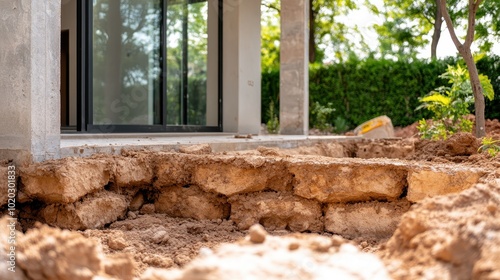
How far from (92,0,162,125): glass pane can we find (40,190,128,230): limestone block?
14.0 ft

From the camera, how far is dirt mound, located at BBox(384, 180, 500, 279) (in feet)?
5.88

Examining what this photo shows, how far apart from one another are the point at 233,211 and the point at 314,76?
481 inches

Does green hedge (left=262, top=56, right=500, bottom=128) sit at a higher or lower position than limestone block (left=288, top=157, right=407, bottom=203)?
higher

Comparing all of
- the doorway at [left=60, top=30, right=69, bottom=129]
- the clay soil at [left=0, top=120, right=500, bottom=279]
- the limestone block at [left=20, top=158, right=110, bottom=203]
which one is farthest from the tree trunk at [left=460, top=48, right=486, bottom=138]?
the doorway at [left=60, top=30, right=69, bottom=129]

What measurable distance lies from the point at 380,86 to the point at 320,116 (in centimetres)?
202

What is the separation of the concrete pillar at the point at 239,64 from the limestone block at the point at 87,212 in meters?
5.04

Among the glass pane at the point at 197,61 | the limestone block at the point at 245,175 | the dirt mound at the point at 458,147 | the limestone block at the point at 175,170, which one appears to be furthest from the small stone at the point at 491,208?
the glass pane at the point at 197,61

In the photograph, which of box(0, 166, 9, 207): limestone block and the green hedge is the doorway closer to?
box(0, 166, 9, 207): limestone block

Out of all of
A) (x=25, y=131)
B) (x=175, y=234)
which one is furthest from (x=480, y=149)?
(x=25, y=131)

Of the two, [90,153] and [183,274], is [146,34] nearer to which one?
[90,153]

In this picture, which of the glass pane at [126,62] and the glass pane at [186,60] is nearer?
the glass pane at [126,62]

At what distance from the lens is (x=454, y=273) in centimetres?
180

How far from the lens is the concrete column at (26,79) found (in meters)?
3.75

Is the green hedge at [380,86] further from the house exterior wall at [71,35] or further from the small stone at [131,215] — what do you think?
the small stone at [131,215]
